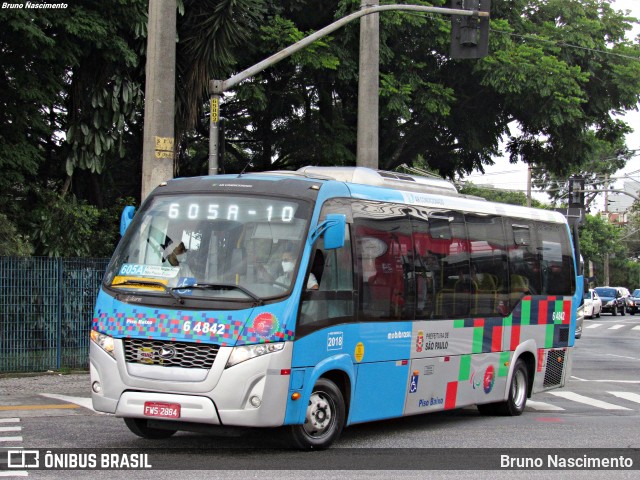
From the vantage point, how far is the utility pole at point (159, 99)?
607 inches

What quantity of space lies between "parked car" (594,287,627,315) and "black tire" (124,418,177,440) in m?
55.0

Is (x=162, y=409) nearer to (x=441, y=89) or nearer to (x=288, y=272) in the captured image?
(x=288, y=272)

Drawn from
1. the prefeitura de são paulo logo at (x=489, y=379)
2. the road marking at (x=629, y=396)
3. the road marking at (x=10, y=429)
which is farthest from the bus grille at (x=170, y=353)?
the road marking at (x=629, y=396)

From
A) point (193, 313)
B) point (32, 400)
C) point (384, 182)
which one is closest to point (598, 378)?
point (384, 182)

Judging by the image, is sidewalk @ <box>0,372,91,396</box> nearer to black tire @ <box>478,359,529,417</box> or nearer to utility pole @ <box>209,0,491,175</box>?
utility pole @ <box>209,0,491,175</box>

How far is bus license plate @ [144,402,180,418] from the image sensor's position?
915cm

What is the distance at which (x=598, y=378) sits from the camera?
2009 cm

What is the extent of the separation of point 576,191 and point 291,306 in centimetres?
3466

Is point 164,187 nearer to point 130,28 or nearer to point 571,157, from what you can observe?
point 130,28

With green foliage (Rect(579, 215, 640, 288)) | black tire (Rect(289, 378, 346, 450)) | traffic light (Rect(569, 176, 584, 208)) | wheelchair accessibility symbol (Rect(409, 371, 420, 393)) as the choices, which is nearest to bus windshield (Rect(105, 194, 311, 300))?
black tire (Rect(289, 378, 346, 450))

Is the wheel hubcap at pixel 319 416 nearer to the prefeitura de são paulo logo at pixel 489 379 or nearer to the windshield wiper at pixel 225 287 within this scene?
the windshield wiper at pixel 225 287

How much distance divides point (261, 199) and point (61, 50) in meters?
10.6

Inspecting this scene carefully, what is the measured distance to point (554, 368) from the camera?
1520 cm

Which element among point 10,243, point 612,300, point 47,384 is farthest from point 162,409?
point 612,300
